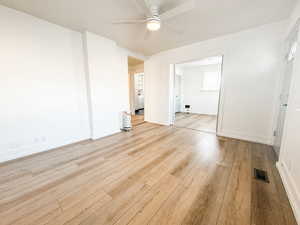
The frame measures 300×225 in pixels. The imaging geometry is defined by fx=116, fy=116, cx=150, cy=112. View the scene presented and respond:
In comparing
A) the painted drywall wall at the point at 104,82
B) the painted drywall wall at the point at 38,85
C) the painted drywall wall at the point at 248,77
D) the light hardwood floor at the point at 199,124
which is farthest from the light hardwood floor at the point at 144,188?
the light hardwood floor at the point at 199,124

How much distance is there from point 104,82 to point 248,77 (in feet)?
11.6

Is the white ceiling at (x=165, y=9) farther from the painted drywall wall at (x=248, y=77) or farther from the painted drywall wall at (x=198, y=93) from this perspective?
the painted drywall wall at (x=198, y=93)

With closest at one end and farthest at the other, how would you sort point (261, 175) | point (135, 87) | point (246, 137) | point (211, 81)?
1. point (261, 175)
2. point (246, 137)
3. point (211, 81)
4. point (135, 87)

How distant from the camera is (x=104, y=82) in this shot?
10.2 ft

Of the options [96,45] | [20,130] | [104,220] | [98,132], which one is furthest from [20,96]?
[104,220]

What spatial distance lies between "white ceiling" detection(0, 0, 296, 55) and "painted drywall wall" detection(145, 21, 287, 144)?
24cm

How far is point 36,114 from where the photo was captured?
7.58ft

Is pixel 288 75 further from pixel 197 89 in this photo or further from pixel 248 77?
pixel 197 89

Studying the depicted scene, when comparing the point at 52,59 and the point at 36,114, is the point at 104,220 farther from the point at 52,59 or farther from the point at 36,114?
the point at 52,59

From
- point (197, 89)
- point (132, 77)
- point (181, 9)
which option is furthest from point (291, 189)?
point (132, 77)

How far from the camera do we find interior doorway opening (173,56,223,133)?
19.0 feet

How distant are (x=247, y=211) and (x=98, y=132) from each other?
3.08m

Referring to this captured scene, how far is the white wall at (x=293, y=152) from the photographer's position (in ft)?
4.01

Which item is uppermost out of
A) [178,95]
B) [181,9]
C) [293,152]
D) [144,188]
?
[181,9]
